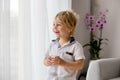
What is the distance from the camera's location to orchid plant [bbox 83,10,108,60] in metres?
3.33

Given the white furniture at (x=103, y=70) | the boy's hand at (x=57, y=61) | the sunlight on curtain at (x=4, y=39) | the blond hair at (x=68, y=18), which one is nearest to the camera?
the boy's hand at (x=57, y=61)

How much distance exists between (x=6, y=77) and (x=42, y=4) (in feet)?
2.96

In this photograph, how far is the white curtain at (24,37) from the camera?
7.34 ft

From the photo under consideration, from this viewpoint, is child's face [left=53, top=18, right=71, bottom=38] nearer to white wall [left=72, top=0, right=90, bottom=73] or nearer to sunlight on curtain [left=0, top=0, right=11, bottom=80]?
sunlight on curtain [left=0, top=0, right=11, bottom=80]

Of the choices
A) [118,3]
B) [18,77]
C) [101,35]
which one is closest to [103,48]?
[101,35]

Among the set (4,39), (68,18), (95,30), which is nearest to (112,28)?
(95,30)

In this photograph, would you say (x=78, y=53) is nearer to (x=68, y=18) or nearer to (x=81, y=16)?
(x=68, y=18)

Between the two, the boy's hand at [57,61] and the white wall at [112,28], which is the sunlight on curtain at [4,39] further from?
the white wall at [112,28]

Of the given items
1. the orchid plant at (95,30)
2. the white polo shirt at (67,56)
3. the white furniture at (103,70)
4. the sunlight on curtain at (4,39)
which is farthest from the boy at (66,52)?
the orchid plant at (95,30)

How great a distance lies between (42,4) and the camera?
2613mm

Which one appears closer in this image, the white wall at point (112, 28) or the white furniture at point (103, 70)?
the white furniture at point (103, 70)

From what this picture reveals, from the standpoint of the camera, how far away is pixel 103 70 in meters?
2.64

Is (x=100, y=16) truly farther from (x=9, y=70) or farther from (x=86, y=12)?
→ (x=9, y=70)

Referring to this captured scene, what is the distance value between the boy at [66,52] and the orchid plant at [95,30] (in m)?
1.81
